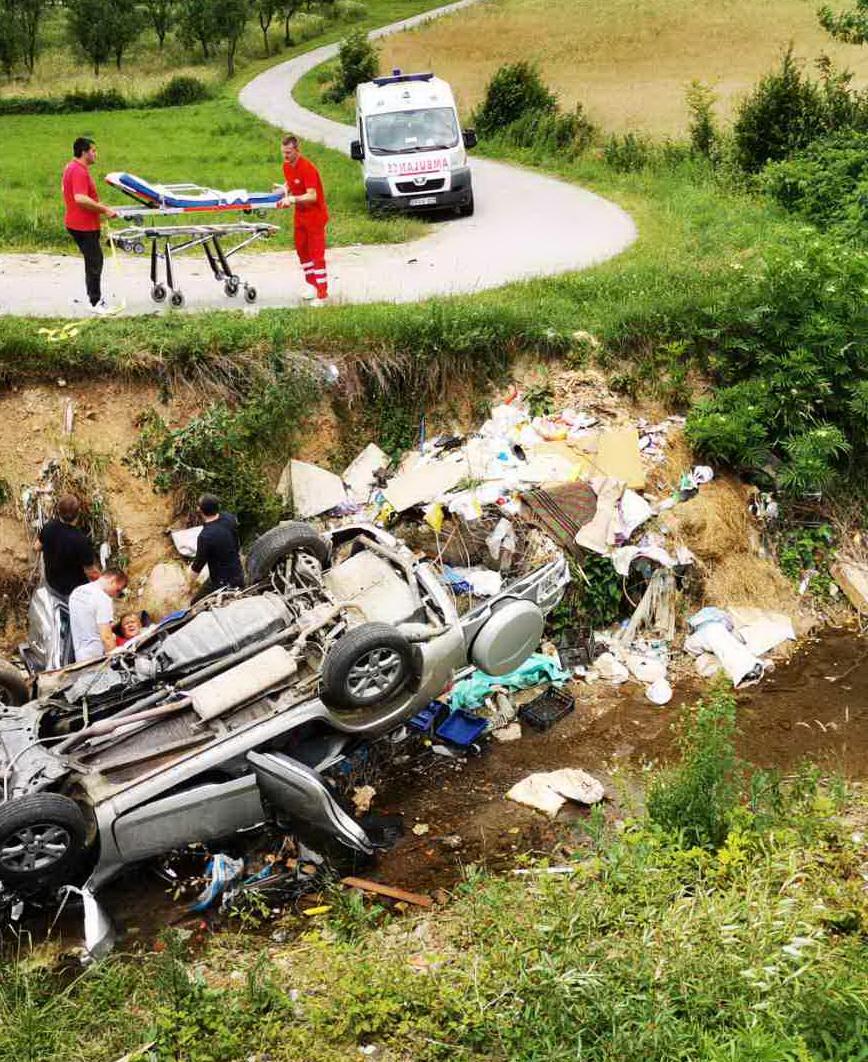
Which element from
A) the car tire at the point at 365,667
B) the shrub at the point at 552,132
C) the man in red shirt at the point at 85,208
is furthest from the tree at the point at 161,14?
the car tire at the point at 365,667

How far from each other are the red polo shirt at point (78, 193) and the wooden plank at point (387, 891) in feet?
25.5

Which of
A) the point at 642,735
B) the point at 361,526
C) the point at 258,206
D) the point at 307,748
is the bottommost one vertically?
the point at 642,735

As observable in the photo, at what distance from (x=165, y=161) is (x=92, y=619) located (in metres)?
17.4

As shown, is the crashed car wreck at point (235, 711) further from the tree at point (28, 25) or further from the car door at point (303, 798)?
the tree at point (28, 25)

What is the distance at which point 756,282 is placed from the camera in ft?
37.0

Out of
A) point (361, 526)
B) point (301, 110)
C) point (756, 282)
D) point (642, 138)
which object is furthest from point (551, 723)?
point (301, 110)

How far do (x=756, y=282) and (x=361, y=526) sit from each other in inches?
220

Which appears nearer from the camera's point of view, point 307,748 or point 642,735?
point 307,748

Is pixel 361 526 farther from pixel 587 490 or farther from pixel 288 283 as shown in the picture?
pixel 288 283

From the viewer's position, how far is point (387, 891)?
692cm

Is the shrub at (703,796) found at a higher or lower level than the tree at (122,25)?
lower

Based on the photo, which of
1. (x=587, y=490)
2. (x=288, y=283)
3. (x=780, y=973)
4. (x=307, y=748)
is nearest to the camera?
(x=780, y=973)

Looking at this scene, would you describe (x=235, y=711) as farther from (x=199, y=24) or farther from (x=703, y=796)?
(x=199, y=24)

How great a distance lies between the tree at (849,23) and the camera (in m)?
16.9
